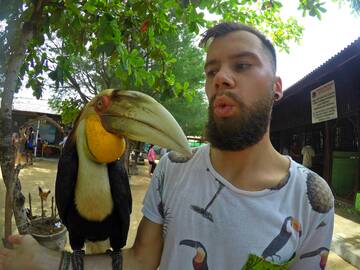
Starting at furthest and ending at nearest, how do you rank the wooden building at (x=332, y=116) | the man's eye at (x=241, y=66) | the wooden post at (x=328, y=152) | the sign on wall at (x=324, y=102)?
the wooden post at (x=328, y=152) < the sign on wall at (x=324, y=102) < the wooden building at (x=332, y=116) < the man's eye at (x=241, y=66)

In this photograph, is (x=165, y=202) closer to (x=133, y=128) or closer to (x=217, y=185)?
(x=217, y=185)

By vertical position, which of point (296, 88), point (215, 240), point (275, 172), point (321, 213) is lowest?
point (215, 240)

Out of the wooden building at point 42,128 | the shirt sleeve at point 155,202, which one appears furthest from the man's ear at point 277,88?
the wooden building at point 42,128

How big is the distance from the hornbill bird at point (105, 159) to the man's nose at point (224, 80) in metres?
0.23

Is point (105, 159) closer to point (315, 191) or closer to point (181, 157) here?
point (181, 157)

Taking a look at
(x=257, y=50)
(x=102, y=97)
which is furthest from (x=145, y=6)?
(x=257, y=50)

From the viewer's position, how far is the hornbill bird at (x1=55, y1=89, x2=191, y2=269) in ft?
4.85

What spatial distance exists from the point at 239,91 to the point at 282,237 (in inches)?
20.9

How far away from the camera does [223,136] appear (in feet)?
4.42

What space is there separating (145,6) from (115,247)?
212 cm

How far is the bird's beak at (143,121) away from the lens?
143 centimetres

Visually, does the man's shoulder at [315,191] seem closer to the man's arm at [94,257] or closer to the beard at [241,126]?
the beard at [241,126]

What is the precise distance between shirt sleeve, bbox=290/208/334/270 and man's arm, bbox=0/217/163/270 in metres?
0.53

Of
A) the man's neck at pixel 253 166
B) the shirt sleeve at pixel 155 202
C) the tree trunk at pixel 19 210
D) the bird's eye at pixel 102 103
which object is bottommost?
the tree trunk at pixel 19 210
